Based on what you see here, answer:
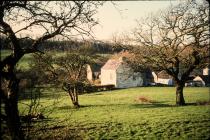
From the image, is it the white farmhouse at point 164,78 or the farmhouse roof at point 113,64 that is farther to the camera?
the white farmhouse at point 164,78

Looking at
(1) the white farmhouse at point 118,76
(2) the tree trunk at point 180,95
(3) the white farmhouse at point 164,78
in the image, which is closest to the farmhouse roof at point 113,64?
(1) the white farmhouse at point 118,76

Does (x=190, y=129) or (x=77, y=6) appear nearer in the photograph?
(x=77, y=6)

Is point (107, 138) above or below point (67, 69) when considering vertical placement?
below

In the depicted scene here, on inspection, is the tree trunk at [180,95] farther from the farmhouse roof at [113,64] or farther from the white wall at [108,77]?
the white wall at [108,77]

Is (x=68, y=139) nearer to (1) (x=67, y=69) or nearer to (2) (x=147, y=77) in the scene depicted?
(1) (x=67, y=69)

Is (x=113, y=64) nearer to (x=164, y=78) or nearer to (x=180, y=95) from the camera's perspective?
(x=164, y=78)

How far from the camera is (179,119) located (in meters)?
24.8

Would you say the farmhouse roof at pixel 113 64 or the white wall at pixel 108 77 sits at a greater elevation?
the farmhouse roof at pixel 113 64

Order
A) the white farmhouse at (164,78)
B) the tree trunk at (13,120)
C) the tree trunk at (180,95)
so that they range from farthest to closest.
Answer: the white farmhouse at (164,78)
the tree trunk at (180,95)
the tree trunk at (13,120)

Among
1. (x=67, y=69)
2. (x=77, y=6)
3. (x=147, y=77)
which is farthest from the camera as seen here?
(x=147, y=77)

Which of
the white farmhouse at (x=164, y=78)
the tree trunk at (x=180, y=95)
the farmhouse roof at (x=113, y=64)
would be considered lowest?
the tree trunk at (x=180, y=95)

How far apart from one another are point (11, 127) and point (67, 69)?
34294 mm

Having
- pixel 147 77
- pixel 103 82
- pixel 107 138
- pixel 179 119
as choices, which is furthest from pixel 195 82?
pixel 107 138

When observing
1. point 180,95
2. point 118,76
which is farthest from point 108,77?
point 180,95
